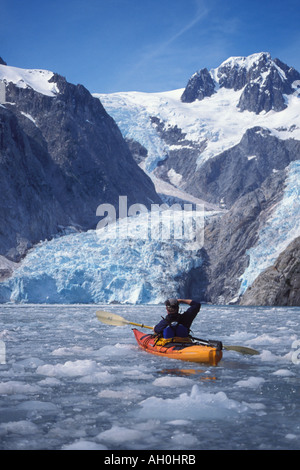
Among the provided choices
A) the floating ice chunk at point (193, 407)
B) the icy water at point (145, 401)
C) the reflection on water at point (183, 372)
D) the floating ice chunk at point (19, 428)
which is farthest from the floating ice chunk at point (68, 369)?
the floating ice chunk at point (19, 428)

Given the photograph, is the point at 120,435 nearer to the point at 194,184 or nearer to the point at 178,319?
the point at 178,319

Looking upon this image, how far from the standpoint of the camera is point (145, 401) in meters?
5.85

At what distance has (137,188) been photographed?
103 meters

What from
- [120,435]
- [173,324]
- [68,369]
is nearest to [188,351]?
[173,324]

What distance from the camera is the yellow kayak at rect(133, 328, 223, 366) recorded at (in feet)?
29.0

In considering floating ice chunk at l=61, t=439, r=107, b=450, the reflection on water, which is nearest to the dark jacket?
the reflection on water

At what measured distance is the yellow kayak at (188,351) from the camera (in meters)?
8.83

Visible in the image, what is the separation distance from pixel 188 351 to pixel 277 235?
129ft

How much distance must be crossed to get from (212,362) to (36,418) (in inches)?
169

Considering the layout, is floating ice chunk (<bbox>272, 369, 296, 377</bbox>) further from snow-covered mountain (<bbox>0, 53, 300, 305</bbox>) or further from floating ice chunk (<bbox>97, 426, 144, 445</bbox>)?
snow-covered mountain (<bbox>0, 53, 300, 305</bbox>)

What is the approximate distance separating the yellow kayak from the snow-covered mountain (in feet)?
107

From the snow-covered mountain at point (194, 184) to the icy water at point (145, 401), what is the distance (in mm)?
33271

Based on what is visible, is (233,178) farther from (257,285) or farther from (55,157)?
(257,285)
